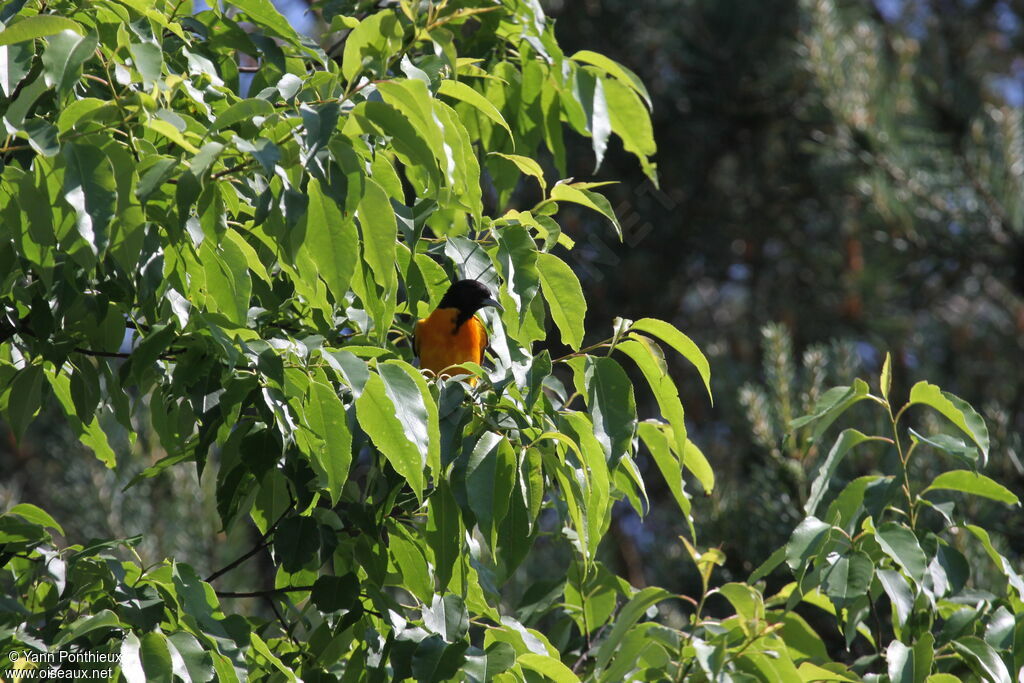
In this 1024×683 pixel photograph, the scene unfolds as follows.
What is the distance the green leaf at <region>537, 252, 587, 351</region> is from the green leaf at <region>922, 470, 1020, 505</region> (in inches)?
27.7

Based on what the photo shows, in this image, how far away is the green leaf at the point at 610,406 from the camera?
64.9 inches

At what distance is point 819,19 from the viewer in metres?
5.38

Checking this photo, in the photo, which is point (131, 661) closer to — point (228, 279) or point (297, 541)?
point (297, 541)

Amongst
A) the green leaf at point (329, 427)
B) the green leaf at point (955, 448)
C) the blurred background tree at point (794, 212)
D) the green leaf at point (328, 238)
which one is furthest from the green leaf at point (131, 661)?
the blurred background tree at point (794, 212)

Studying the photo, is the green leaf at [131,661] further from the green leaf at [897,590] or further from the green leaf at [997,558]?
the green leaf at [997,558]

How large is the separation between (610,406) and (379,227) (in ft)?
1.53

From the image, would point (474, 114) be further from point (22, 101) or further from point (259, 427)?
point (22, 101)

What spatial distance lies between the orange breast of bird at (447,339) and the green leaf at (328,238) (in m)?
1.92

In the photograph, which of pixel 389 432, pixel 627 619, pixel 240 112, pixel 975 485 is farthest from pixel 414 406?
pixel 975 485

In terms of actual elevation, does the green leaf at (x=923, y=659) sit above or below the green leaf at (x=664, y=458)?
below

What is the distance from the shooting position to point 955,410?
1869 mm

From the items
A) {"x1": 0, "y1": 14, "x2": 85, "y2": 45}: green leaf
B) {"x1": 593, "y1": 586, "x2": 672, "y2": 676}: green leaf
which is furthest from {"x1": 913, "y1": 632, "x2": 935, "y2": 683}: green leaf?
{"x1": 0, "y1": 14, "x2": 85, "y2": 45}: green leaf

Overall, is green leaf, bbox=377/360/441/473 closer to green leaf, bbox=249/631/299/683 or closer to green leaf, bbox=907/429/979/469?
green leaf, bbox=249/631/299/683

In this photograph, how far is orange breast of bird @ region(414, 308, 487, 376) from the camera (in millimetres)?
3412
